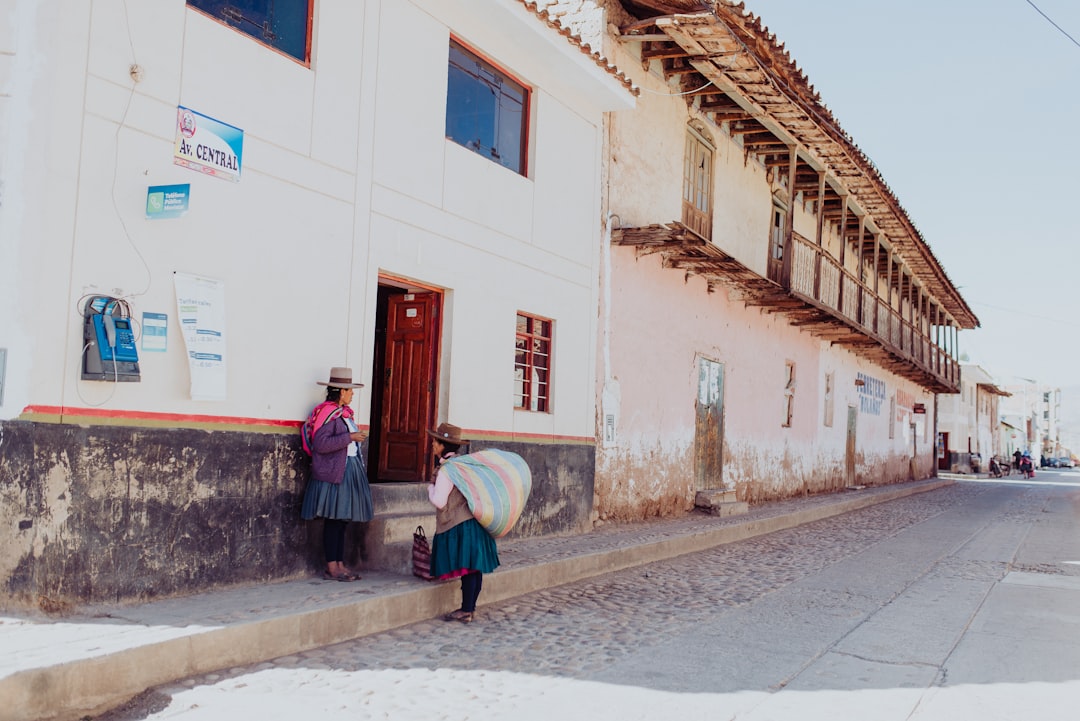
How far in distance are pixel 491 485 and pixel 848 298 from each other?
16.9 meters

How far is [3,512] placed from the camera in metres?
5.44

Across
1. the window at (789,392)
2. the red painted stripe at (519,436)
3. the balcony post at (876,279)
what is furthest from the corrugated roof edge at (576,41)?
the balcony post at (876,279)

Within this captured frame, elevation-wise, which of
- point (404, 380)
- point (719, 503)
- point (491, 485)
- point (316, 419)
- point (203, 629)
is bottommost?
point (203, 629)

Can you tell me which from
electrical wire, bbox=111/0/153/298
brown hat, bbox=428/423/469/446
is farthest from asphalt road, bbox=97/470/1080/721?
electrical wire, bbox=111/0/153/298

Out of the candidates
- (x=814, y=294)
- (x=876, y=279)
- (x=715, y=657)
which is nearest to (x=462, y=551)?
(x=715, y=657)

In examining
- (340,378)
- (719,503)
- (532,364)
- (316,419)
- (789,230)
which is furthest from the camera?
(789,230)

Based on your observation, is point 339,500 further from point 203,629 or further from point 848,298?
point 848,298

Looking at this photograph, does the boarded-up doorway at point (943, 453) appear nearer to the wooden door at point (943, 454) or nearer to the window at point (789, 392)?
the wooden door at point (943, 454)

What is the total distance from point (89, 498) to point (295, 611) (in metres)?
1.46

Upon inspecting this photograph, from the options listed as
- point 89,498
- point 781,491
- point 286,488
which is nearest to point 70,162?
point 89,498

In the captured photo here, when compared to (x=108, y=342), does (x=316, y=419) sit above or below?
below

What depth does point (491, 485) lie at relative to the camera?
6965 mm

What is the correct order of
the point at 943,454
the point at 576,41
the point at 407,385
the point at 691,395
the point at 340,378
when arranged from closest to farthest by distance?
the point at 340,378 < the point at 407,385 < the point at 576,41 < the point at 691,395 < the point at 943,454

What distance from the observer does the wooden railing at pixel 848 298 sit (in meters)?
18.6
